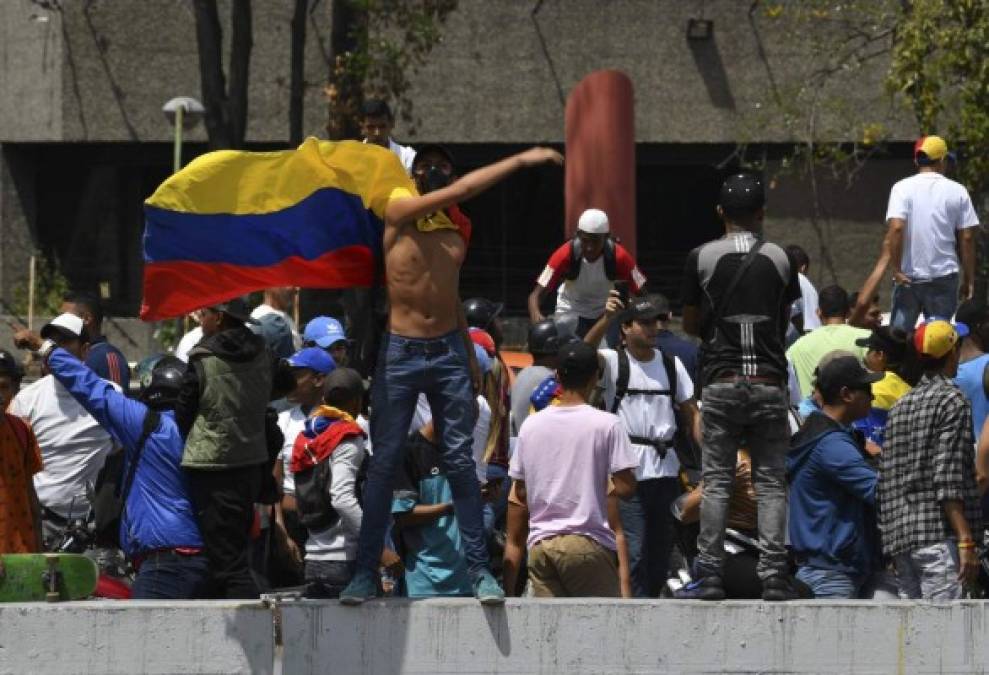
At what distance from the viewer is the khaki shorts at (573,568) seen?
962 cm

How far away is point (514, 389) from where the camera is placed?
12008mm

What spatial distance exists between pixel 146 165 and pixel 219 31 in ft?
15.0

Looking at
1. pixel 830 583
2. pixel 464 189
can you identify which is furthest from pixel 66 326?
pixel 830 583

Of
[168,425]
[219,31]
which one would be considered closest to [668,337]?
[168,425]

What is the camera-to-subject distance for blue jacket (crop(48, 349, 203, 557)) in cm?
951

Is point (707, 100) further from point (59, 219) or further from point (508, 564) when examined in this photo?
point (508, 564)

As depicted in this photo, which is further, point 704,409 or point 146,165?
point 146,165

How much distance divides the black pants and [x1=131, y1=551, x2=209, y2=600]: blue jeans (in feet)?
0.29

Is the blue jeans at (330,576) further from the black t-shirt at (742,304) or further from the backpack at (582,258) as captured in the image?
the backpack at (582,258)

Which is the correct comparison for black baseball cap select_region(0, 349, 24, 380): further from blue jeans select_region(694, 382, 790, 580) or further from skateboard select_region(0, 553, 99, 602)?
blue jeans select_region(694, 382, 790, 580)

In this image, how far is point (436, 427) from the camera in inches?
372

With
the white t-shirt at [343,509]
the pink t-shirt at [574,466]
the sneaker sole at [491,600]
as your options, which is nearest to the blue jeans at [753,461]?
the pink t-shirt at [574,466]

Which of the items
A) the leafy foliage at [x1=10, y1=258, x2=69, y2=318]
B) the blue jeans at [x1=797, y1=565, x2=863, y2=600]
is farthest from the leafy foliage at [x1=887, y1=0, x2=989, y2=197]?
the leafy foliage at [x1=10, y1=258, x2=69, y2=318]

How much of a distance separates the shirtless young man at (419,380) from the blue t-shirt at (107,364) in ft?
→ 13.5
